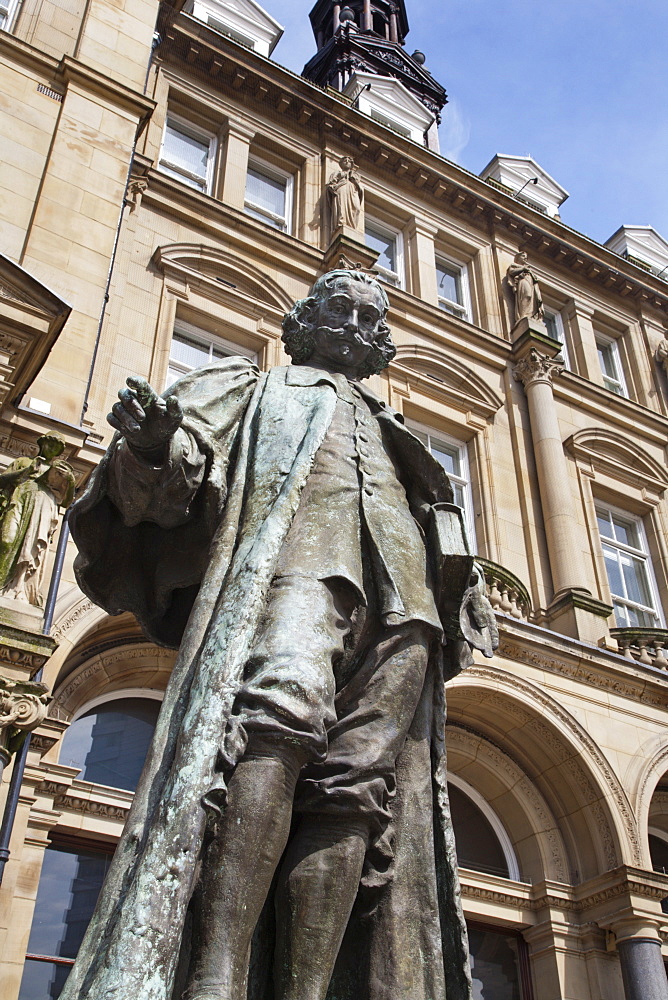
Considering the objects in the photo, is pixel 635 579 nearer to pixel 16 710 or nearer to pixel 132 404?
pixel 16 710

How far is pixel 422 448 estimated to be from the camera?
128 inches

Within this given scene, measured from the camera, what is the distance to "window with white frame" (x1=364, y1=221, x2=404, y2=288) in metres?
16.4

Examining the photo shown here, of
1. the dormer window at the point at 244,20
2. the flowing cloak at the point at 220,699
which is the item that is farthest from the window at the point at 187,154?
the flowing cloak at the point at 220,699

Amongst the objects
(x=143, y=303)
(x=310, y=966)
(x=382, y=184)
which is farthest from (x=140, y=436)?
(x=382, y=184)

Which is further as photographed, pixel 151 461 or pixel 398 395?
pixel 398 395

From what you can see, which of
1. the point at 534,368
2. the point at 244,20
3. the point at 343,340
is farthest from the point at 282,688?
the point at 244,20

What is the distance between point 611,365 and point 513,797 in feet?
33.8

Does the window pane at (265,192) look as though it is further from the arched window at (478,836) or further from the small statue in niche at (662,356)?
the arched window at (478,836)

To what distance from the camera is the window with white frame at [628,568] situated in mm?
14469

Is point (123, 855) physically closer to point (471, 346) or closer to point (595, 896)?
point (595, 896)

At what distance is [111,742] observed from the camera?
29.6ft

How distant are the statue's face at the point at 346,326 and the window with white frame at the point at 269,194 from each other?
1175 cm

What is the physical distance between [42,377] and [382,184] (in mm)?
9707

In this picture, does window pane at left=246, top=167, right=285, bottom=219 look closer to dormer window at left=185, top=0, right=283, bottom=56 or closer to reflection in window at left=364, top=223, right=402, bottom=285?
reflection in window at left=364, top=223, right=402, bottom=285
